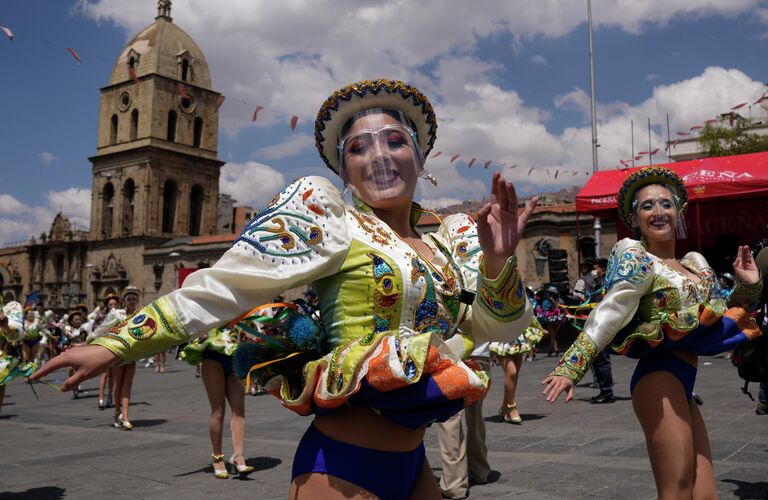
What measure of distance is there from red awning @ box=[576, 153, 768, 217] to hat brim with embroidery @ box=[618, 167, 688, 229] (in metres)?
8.88

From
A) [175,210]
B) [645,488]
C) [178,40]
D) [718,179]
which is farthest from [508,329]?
[178,40]

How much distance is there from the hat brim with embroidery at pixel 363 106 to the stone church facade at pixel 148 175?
5137cm

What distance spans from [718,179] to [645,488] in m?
9.66

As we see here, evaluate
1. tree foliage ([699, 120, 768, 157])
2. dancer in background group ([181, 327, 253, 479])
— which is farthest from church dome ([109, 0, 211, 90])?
dancer in background group ([181, 327, 253, 479])

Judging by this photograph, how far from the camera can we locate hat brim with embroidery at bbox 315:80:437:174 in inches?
109

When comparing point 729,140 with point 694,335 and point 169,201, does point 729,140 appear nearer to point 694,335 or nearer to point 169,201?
point 694,335

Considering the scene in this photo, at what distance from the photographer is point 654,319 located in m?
3.82

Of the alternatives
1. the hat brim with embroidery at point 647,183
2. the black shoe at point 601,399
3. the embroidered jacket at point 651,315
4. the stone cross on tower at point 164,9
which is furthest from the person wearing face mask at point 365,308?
the stone cross on tower at point 164,9

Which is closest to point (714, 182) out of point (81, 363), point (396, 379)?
point (396, 379)

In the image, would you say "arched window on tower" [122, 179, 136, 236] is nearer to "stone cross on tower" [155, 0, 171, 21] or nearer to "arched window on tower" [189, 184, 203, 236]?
"arched window on tower" [189, 184, 203, 236]

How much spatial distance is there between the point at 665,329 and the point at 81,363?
291cm

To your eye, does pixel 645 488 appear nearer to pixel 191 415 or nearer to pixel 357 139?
A: pixel 357 139

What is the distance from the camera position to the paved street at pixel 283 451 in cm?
573

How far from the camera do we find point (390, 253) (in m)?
2.45
